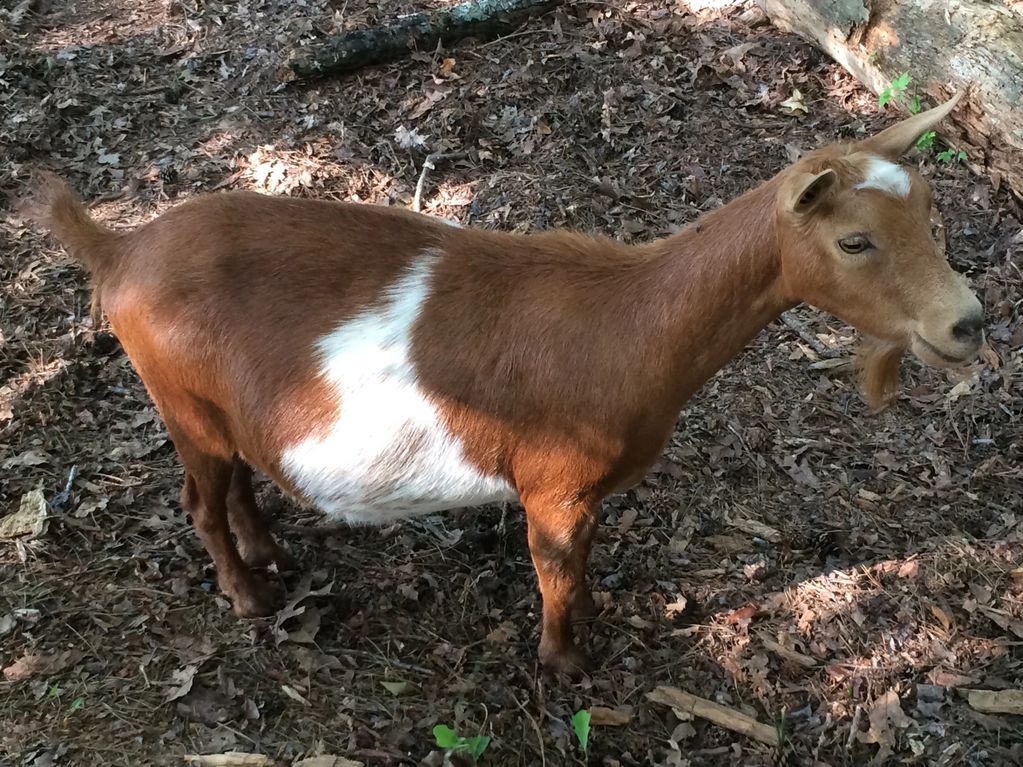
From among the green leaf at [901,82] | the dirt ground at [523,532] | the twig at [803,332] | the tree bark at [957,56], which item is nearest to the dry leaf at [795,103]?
the dirt ground at [523,532]

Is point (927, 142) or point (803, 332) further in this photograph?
point (927, 142)

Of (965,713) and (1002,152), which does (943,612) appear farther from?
(1002,152)

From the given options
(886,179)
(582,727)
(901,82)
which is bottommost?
(582,727)

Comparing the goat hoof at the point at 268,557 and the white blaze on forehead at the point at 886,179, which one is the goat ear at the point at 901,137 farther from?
the goat hoof at the point at 268,557

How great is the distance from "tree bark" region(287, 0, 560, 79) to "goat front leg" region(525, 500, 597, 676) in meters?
4.23

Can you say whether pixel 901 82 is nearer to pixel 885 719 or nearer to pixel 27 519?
pixel 885 719

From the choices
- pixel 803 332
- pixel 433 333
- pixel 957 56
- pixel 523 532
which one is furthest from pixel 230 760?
pixel 957 56

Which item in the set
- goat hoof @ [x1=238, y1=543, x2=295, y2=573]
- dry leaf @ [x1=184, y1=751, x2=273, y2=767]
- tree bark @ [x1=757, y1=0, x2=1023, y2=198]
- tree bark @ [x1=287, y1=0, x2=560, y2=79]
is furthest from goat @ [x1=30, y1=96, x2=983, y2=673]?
tree bark @ [x1=287, y1=0, x2=560, y2=79]

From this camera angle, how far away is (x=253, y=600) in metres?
3.41

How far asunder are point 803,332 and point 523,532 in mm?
2031

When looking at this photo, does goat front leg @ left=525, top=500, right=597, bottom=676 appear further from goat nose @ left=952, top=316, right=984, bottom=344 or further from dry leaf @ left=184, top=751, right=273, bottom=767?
goat nose @ left=952, top=316, right=984, bottom=344

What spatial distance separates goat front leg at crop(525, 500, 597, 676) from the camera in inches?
113

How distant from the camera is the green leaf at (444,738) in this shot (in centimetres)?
284

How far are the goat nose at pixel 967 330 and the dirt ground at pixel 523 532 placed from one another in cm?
164
